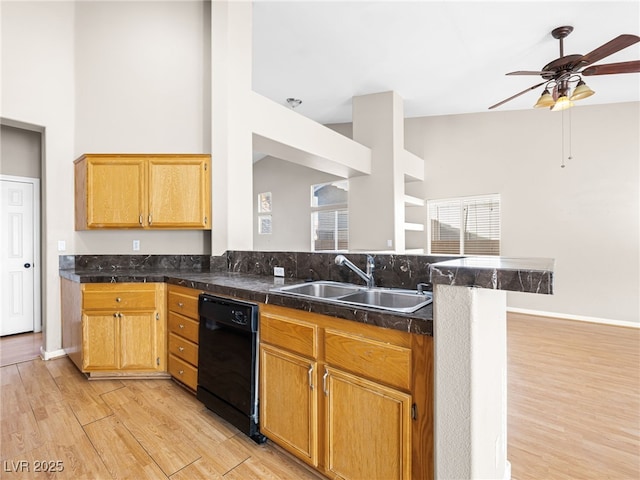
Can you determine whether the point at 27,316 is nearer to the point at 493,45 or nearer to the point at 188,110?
the point at 188,110

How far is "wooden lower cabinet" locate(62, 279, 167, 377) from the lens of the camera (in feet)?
8.70

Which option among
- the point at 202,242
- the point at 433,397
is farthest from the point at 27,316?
the point at 433,397

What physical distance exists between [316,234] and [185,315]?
539 centimetres

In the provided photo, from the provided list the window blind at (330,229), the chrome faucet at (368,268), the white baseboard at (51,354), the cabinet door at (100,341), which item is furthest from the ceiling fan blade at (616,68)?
the white baseboard at (51,354)

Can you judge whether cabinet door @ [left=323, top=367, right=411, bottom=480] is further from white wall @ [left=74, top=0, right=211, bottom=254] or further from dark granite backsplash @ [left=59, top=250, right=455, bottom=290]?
white wall @ [left=74, top=0, right=211, bottom=254]

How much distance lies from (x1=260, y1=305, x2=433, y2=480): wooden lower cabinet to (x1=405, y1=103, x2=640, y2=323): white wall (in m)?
4.99

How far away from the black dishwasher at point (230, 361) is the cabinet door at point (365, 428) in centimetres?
53

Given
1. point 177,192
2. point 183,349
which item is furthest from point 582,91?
point 183,349

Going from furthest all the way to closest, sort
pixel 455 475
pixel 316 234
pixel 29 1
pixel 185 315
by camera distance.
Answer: pixel 316 234 < pixel 29 1 < pixel 185 315 < pixel 455 475

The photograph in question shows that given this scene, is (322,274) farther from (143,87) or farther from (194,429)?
(143,87)

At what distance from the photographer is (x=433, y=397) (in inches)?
46.2

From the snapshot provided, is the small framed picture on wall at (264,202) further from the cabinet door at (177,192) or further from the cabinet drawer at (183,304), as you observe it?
the cabinet drawer at (183,304)

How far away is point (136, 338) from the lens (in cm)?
265

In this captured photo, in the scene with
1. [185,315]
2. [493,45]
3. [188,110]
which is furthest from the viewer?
[493,45]
